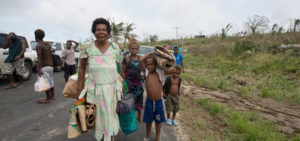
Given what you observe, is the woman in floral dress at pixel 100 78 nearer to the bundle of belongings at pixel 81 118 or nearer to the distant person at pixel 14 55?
the bundle of belongings at pixel 81 118

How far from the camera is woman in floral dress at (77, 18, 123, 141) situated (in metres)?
1.67

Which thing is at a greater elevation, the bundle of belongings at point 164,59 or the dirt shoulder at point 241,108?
the bundle of belongings at point 164,59

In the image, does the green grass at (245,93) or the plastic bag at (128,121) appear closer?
the plastic bag at (128,121)

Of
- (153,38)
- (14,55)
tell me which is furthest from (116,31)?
(14,55)

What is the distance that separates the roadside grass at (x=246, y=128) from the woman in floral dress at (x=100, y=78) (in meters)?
2.21

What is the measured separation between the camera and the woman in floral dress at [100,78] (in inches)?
65.7

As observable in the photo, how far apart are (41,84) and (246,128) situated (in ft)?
14.5

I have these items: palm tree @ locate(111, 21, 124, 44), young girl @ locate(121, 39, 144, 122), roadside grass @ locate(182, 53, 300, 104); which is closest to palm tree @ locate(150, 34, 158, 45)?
palm tree @ locate(111, 21, 124, 44)

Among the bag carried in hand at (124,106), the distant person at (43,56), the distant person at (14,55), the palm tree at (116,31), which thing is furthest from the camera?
the palm tree at (116,31)

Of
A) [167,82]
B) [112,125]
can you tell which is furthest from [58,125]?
[167,82]

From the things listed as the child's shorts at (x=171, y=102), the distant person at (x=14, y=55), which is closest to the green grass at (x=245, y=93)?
the child's shorts at (x=171, y=102)

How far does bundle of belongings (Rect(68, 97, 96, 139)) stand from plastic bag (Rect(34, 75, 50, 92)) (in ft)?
7.88

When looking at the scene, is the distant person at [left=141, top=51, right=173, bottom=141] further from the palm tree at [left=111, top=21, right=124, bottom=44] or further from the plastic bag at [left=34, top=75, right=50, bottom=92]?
the palm tree at [left=111, top=21, right=124, bottom=44]

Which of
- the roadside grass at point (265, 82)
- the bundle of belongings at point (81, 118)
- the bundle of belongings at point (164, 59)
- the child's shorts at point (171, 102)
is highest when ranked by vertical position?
the bundle of belongings at point (164, 59)
